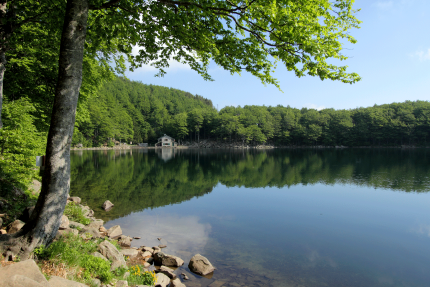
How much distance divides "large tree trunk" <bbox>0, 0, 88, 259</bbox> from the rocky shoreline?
559 mm

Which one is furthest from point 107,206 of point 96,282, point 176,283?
point 96,282

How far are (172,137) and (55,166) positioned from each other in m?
117

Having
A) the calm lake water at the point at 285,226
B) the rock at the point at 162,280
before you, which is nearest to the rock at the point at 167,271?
the rock at the point at 162,280

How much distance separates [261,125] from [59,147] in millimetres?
118197

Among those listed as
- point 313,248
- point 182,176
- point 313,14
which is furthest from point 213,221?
point 182,176

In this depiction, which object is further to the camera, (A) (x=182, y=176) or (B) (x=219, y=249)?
(A) (x=182, y=176)

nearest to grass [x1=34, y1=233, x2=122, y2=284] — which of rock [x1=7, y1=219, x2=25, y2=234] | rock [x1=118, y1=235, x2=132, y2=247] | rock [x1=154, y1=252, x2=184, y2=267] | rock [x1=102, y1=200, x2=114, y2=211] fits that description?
rock [x1=7, y1=219, x2=25, y2=234]

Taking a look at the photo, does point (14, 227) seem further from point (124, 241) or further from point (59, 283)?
point (124, 241)

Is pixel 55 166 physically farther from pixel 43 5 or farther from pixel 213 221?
pixel 213 221

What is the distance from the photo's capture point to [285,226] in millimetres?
11875

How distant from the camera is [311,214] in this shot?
13.8m

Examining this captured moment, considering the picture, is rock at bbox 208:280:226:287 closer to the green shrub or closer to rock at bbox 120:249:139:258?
the green shrub

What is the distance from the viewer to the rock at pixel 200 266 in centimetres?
732

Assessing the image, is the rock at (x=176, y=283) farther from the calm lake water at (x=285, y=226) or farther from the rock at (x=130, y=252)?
the rock at (x=130, y=252)
